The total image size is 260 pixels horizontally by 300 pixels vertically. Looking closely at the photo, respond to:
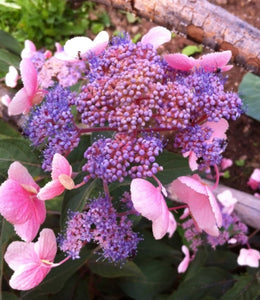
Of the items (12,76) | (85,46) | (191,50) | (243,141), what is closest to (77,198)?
(85,46)

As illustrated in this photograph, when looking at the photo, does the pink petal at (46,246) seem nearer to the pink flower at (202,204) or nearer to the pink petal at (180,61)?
the pink flower at (202,204)

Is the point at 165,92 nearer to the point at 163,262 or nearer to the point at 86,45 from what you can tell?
the point at 86,45

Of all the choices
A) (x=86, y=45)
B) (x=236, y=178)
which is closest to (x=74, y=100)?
(x=86, y=45)

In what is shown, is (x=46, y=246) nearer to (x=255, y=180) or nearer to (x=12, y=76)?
(x=12, y=76)

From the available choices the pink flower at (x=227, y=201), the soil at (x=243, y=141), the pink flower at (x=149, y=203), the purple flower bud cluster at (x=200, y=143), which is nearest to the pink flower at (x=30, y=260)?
the pink flower at (x=149, y=203)

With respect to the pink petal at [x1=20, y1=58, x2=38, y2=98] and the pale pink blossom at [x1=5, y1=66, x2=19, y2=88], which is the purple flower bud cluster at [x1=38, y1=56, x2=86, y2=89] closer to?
the pale pink blossom at [x1=5, y1=66, x2=19, y2=88]

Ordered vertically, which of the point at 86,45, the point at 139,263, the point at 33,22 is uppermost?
the point at 86,45
